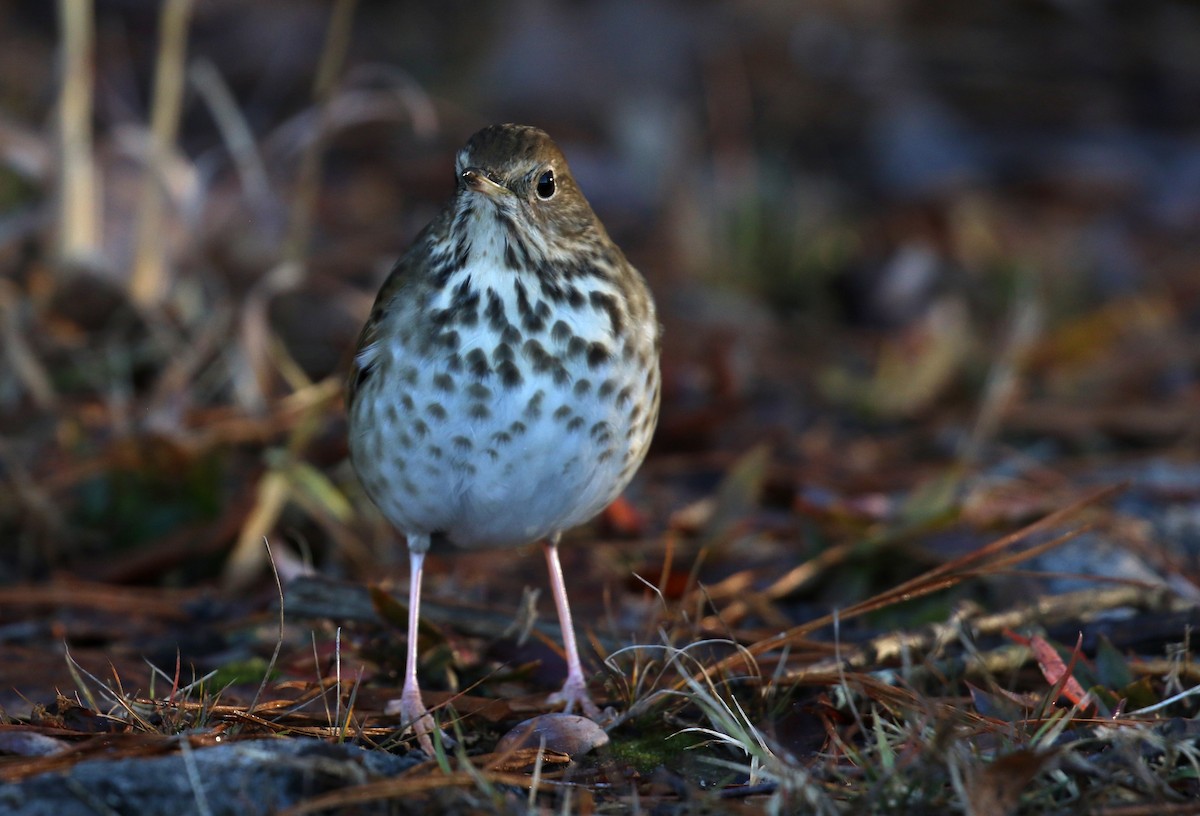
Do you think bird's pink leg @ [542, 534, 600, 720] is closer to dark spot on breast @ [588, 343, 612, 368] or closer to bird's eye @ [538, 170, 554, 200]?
dark spot on breast @ [588, 343, 612, 368]

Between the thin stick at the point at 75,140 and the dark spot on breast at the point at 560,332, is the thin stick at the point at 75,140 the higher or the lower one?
the higher one

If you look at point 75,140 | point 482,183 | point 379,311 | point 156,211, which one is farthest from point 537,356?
point 75,140

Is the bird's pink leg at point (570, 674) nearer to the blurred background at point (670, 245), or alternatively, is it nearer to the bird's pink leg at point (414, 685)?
the bird's pink leg at point (414, 685)

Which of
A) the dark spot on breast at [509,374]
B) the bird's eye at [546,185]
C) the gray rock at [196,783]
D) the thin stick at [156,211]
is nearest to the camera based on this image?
the gray rock at [196,783]

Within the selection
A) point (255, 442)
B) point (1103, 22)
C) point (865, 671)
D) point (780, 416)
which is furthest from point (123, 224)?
point (1103, 22)

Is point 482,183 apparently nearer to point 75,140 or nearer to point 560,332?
point 560,332

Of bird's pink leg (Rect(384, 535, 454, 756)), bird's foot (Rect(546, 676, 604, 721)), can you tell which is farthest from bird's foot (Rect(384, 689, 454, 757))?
bird's foot (Rect(546, 676, 604, 721))

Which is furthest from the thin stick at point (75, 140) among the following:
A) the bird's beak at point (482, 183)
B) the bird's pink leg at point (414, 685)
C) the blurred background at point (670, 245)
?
the bird's beak at point (482, 183)
